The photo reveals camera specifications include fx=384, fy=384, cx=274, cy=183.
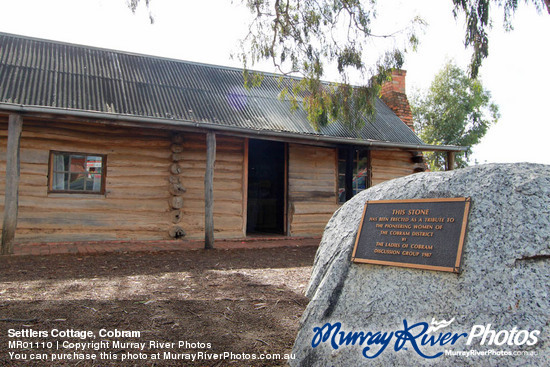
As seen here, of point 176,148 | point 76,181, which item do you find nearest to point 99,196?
point 76,181

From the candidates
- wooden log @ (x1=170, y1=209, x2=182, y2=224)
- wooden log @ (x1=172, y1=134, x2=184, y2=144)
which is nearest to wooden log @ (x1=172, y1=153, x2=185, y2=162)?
wooden log @ (x1=172, y1=134, x2=184, y2=144)

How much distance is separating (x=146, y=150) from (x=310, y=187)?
4456 millimetres

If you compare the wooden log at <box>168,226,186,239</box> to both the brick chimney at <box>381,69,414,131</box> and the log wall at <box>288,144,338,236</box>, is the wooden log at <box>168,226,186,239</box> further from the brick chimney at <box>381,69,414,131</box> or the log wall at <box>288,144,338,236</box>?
the brick chimney at <box>381,69,414,131</box>

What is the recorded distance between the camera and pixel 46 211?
8047 millimetres

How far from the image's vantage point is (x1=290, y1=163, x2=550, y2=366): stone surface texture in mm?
2061

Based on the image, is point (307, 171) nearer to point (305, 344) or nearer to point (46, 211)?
point (46, 211)

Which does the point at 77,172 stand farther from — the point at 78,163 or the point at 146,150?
the point at 146,150

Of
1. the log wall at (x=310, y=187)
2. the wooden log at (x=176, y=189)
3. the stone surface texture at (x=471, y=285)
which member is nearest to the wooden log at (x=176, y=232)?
the wooden log at (x=176, y=189)

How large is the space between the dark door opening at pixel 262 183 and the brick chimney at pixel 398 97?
4679 mm

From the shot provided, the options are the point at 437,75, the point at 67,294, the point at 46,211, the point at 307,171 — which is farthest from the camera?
the point at 437,75

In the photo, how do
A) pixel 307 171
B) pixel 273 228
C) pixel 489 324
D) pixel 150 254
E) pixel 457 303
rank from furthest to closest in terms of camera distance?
pixel 273 228 → pixel 307 171 → pixel 150 254 → pixel 457 303 → pixel 489 324

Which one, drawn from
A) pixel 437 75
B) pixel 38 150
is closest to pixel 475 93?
pixel 437 75

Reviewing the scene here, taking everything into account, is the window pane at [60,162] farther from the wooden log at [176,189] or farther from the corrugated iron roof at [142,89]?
the wooden log at [176,189]

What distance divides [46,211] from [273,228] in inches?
256
